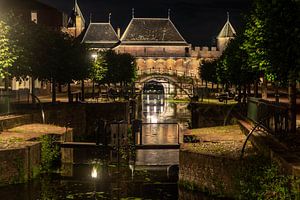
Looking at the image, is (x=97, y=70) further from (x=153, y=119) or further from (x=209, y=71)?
(x=209, y=71)

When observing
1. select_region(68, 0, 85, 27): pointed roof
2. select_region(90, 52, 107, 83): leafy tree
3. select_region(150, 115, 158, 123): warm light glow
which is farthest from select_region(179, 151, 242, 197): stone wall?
select_region(68, 0, 85, 27): pointed roof

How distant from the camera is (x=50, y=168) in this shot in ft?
67.8

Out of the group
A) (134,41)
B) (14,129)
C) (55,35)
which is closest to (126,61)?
(55,35)

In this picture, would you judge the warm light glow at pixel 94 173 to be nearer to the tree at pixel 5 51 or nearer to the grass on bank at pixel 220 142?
the grass on bank at pixel 220 142

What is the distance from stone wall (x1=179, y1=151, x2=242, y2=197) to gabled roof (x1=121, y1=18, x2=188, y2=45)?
9235cm

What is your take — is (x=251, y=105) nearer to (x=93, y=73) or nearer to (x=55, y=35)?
(x=55, y=35)

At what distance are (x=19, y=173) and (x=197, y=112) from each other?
73.0 ft

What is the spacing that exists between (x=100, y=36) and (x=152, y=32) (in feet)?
34.5

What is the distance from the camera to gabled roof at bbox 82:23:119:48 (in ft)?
362

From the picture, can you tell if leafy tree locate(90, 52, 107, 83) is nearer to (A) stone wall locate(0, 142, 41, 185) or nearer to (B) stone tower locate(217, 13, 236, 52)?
(A) stone wall locate(0, 142, 41, 185)

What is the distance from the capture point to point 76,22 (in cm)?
12875

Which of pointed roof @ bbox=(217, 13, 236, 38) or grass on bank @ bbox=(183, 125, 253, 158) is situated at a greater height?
pointed roof @ bbox=(217, 13, 236, 38)

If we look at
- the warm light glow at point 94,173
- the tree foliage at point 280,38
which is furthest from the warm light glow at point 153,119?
the tree foliage at point 280,38

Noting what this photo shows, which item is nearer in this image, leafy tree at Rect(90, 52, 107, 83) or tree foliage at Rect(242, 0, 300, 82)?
tree foliage at Rect(242, 0, 300, 82)
